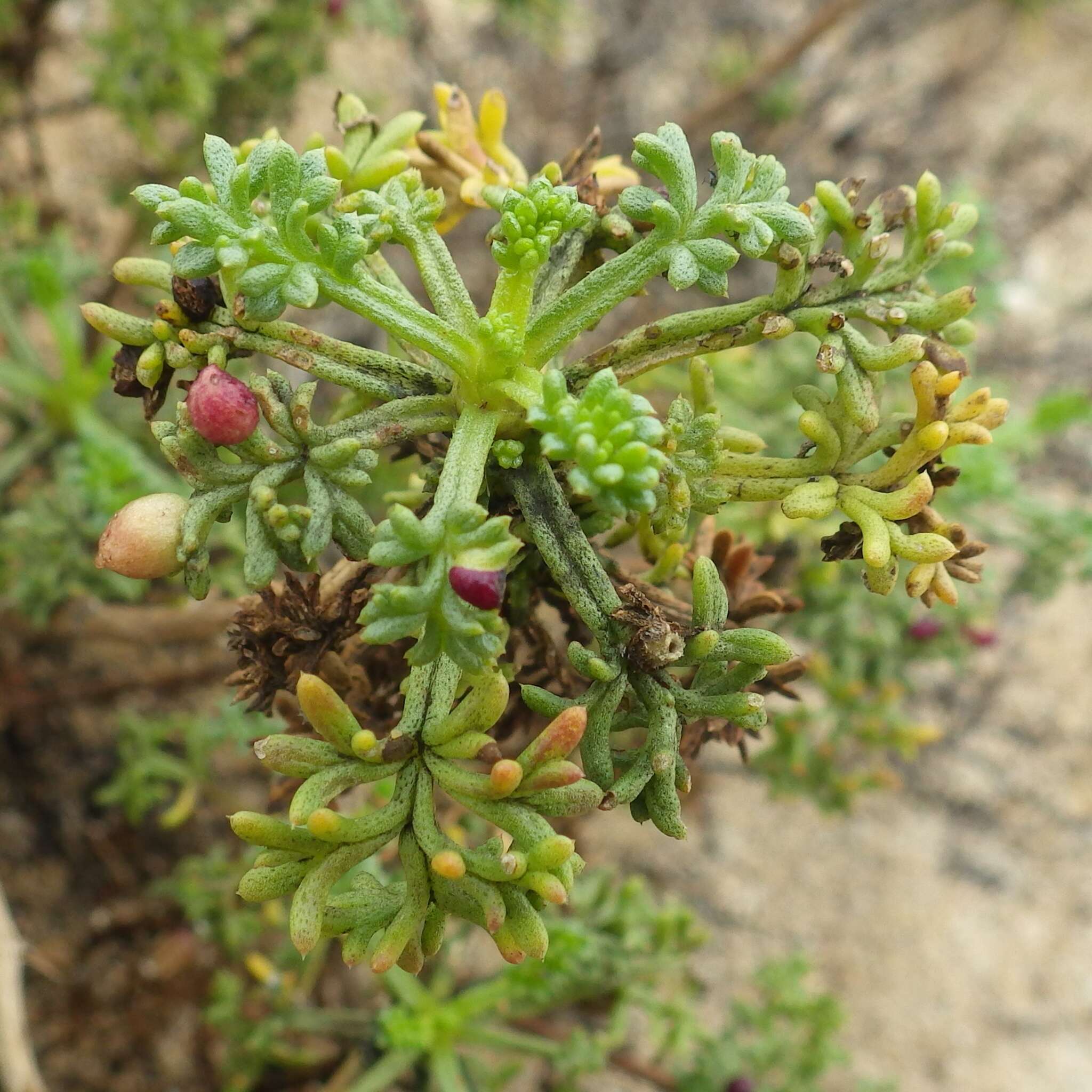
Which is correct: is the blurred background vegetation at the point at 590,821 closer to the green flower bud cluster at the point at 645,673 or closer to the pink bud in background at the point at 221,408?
the green flower bud cluster at the point at 645,673

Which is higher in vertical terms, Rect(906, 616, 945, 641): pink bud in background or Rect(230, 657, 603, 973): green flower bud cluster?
Rect(906, 616, 945, 641): pink bud in background

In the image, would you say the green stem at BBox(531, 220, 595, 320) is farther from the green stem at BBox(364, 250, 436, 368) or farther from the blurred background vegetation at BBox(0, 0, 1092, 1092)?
the blurred background vegetation at BBox(0, 0, 1092, 1092)

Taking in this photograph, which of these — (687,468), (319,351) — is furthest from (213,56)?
(687,468)

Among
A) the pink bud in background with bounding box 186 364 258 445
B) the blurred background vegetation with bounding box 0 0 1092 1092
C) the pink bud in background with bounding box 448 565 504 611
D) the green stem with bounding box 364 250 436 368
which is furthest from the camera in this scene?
the blurred background vegetation with bounding box 0 0 1092 1092

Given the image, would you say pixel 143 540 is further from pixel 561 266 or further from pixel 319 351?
pixel 561 266

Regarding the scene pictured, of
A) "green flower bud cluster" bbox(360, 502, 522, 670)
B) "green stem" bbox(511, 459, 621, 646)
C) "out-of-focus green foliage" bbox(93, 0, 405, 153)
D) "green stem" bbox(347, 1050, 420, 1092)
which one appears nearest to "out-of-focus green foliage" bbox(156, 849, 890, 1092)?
"green stem" bbox(347, 1050, 420, 1092)

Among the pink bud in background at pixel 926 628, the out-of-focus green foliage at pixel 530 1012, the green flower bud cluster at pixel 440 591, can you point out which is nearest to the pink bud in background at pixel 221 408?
the green flower bud cluster at pixel 440 591
